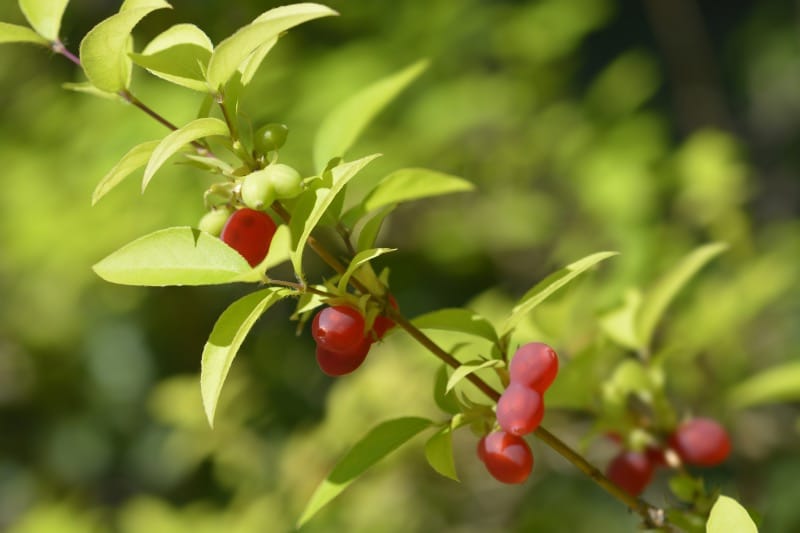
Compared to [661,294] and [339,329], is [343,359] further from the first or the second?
[661,294]

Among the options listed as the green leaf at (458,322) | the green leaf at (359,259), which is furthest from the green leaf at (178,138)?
the green leaf at (458,322)

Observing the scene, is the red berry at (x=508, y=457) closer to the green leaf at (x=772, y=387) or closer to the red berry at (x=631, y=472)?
the red berry at (x=631, y=472)

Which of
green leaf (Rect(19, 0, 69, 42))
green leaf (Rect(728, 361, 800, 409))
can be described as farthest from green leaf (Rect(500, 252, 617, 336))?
green leaf (Rect(728, 361, 800, 409))

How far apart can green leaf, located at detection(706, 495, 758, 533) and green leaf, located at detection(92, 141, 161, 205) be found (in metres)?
0.52

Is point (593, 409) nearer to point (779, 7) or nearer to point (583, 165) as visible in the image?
point (583, 165)

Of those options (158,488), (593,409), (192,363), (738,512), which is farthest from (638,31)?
(738,512)

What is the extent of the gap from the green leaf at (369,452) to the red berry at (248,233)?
199 millimetres

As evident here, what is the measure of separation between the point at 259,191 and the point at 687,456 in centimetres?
59

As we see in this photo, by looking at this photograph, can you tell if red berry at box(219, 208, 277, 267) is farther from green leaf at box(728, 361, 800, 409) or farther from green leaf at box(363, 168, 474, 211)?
green leaf at box(728, 361, 800, 409)

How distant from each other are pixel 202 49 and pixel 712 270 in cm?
206

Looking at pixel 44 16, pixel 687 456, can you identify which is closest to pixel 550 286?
pixel 687 456

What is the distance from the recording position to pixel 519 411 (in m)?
0.76

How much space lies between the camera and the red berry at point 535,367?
0.78 meters

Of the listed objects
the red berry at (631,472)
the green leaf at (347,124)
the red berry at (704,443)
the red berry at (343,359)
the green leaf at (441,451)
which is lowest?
the red berry at (631,472)
